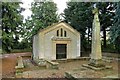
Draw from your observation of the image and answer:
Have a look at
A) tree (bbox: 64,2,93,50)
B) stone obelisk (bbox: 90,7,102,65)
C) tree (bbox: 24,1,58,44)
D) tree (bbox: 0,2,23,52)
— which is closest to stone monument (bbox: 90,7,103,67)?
stone obelisk (bbox: 90,7,102,65)

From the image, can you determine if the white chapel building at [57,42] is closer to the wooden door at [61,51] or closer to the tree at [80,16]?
the wooden door at [61,51]

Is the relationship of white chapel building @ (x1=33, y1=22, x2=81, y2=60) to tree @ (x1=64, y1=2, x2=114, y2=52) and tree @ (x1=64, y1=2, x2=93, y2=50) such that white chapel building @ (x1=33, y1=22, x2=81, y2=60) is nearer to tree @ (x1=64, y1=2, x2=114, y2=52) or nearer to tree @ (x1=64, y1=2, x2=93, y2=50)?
tree @ (x1=64, y1=2, x2=114, y2=52)

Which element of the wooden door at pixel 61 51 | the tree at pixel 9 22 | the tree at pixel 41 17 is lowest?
the wooden door at pixel 61 51

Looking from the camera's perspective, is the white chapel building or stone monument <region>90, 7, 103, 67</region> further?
the white chapel building

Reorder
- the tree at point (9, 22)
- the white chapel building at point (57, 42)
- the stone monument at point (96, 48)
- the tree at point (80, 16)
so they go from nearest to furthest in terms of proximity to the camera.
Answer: the stone monument at point (96, 48), the white chapel building at point (57, 42), the tree at point (9, 22), the tree at point (80, 16)

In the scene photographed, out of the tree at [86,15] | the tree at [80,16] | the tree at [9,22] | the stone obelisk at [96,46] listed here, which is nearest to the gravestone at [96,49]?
the stone obelisk at [96,46]

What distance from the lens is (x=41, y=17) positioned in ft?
126

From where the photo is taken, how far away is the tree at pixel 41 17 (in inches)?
1459

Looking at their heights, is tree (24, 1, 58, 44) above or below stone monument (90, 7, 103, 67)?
above

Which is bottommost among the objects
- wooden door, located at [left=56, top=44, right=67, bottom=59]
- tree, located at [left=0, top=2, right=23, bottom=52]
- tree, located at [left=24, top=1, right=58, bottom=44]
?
wooden door, located at [left=56, top=44, right=67, bottom=59]

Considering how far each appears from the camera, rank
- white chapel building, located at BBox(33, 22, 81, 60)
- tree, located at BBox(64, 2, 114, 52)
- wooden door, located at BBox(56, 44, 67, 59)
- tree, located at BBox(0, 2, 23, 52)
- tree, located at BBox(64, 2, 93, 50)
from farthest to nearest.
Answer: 1. tree, located at BBox(64, 2, 93, 50)
2. tree, located at BBox(64, 2, 114, 52)
3. tree, located at BBox(0, 2, 23, 52)
4. wooden door, located at BBox(56, 44, 67, 59)
5. white chapel building, located at BBox(33, 22, 81, 60)

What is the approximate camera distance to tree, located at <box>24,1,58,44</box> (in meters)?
37.1

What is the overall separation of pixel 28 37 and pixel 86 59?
69.5 ft

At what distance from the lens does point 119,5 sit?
13.9 meters
